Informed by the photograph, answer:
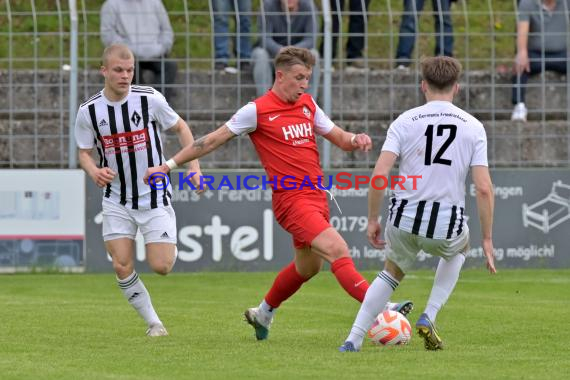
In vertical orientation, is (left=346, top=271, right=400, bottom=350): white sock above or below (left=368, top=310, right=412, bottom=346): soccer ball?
above

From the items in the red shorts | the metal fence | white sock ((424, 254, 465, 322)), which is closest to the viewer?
white sock ((424, 254, 465, 322))

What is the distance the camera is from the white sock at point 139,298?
31.1 feet

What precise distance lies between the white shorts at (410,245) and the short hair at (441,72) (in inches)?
35.2

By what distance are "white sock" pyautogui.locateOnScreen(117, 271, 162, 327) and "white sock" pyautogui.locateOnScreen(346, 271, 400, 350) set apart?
1.93 m

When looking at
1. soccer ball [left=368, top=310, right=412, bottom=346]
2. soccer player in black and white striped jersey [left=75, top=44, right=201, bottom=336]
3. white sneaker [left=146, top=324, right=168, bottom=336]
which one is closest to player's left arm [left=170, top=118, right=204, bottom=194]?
soccer player in black and white striped jersey [left=75, top=44, right=201, bottom=336]

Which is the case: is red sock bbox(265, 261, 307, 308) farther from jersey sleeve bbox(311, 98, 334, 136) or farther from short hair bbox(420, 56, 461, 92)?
short hair bbox(420, 56, 461, 92)

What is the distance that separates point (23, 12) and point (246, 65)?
2.70m

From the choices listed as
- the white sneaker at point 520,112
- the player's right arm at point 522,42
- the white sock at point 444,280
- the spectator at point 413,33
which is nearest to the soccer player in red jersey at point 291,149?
the white sock at point 444,280

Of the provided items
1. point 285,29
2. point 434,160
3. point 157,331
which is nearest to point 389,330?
point 434,160

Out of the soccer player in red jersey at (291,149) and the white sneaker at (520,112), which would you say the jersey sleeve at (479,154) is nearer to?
the soccer player in red jersey at (291,149)

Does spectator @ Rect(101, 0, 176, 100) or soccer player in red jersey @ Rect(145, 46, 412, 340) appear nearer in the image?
soccer player in red jersey @ Rect(145, 46, 412, 340)

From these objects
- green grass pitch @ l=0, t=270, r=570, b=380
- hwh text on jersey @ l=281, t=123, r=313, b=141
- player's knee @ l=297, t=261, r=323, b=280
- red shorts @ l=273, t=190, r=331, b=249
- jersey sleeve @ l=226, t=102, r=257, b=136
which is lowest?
green grass pitch @ l=0, t=270, r=570, b=380

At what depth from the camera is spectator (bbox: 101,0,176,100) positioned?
611 inches

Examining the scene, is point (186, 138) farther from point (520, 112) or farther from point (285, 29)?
point (520, 112)
